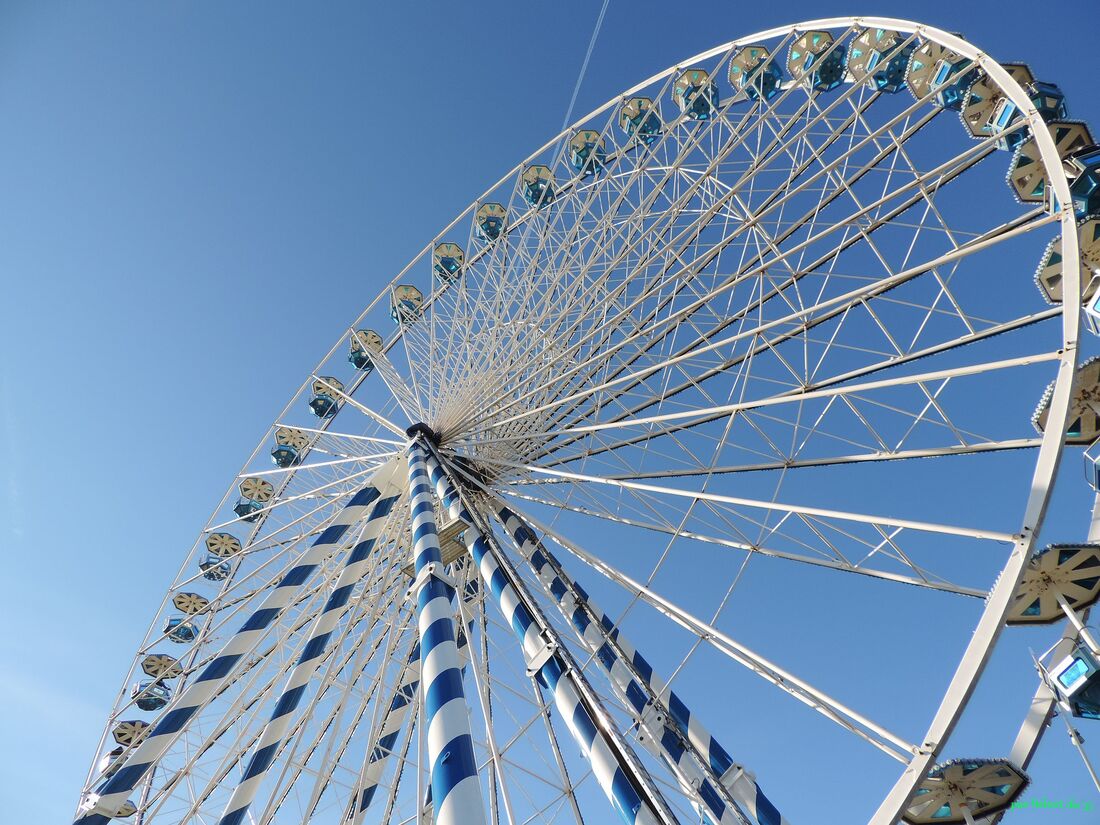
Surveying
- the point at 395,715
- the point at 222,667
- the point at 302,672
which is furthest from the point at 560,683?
the point at 222,667

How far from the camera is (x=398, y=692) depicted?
11.5m

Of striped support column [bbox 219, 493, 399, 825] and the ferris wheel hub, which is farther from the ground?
the ferris wheel hub

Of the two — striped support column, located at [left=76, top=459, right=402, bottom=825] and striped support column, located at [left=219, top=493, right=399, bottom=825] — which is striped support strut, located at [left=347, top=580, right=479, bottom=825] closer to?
striped support column, located at [left=219, top=493, right=399, bottom=825]

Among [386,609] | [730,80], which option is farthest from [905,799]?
[730,80]

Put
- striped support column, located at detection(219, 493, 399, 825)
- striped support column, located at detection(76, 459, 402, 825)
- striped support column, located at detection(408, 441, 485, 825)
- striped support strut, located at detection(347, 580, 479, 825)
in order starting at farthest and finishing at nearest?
striped support strut, located at detection(347, 580, 479, 825)
striped support column, located at detection(219, 493, 399, 825)
striped support column, located at detection(76, 459, 402, 825)
striped support column, located at detection(408, 441, 485, 825)

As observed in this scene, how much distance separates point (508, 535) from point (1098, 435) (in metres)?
8.01

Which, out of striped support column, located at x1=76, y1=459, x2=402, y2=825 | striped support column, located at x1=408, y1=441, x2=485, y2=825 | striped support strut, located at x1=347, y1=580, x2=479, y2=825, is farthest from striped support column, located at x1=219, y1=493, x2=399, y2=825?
striped support column, located at x1=408, y1=441, x2=485, y2=825

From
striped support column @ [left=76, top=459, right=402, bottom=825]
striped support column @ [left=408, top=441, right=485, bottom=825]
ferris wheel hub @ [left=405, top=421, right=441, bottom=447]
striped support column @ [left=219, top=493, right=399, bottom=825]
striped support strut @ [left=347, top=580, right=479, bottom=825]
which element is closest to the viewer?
striped support column @ [left=408, top=441, right=485, bottom=825]

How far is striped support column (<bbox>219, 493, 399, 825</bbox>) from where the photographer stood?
8469mm

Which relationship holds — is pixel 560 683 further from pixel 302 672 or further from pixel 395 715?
pixel 395 715

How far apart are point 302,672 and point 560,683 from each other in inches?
150

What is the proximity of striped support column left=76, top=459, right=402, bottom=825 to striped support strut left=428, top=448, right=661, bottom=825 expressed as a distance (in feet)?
6.06

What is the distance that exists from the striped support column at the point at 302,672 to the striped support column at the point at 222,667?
558 mm

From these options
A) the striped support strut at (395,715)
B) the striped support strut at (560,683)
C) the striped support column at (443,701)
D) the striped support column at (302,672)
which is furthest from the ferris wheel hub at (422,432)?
the striped support column at (443,701)
